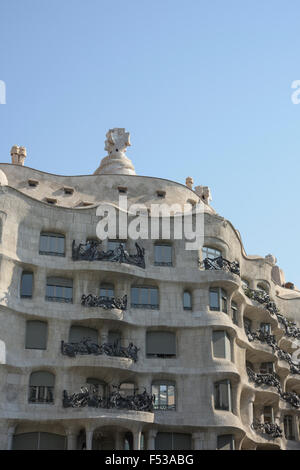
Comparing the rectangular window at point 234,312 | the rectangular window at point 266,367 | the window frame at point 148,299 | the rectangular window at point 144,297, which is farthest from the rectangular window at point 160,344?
the rectangular window at point 266,367

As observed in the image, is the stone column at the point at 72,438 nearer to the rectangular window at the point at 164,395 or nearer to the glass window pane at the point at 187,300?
the rectangular window at the point at 164,395

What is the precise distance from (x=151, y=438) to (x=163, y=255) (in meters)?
10.5

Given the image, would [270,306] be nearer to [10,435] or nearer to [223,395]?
[223,395]

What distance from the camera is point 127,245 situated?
4397 cm

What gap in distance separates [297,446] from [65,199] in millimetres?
21903

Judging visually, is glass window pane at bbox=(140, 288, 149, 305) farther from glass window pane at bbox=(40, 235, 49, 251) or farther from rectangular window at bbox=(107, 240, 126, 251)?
glass window pane at bbox=(40, 235, 49, 251)

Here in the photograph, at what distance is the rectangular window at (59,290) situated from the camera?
136ft

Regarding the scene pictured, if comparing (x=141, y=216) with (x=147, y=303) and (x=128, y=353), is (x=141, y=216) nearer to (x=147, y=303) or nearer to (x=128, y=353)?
(x=147, y=303)

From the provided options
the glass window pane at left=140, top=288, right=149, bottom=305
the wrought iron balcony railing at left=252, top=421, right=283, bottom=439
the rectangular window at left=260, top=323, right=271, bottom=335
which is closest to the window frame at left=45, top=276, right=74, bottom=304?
the glass window pane at left=140, top=288, right=149, bottom=305

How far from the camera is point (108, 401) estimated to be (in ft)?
127

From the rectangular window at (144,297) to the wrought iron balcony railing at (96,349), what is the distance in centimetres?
279

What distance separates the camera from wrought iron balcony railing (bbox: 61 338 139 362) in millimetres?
39969
